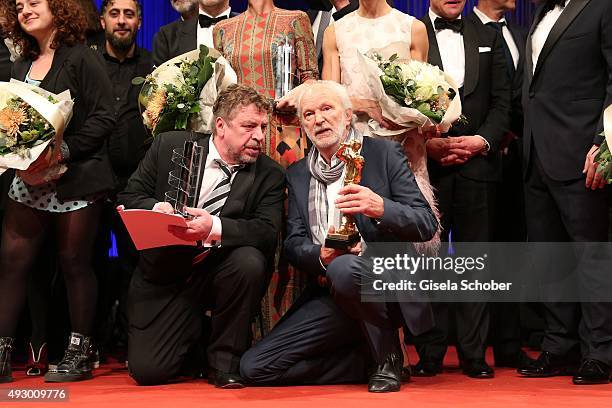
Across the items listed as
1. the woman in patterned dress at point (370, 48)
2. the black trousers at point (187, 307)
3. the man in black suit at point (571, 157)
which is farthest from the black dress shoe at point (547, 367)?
the black trousers at point (187, 307)

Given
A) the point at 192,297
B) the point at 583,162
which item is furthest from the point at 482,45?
the point at 192,297

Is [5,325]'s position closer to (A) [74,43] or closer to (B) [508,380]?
(A) [74,43]

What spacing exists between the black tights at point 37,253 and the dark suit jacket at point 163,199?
9.9 inches

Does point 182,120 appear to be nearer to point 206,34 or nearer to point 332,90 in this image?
point 332,90

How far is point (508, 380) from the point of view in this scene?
16.0ft

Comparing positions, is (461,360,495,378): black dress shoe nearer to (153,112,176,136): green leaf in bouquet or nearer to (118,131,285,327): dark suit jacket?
(118,131,285,327): dark suit jacket

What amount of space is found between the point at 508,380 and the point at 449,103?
4.30 ft

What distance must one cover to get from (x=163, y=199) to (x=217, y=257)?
0.36 meters

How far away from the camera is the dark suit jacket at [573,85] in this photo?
4.93m

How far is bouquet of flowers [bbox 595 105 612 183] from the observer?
4.64 metres

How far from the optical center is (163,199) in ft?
16.0

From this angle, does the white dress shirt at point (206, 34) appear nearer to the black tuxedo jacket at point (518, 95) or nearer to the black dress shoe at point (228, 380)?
the black tuxedo jacket at point (518, 95)

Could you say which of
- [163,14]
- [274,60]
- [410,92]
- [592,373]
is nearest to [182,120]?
[274,60]

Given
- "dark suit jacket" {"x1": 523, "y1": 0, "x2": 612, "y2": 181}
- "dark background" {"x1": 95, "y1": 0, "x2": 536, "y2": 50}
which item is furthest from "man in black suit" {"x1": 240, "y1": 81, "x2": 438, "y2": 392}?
"dark background" {"x1": 95, "y1": 0, "x2": 536, "y2": 50}
